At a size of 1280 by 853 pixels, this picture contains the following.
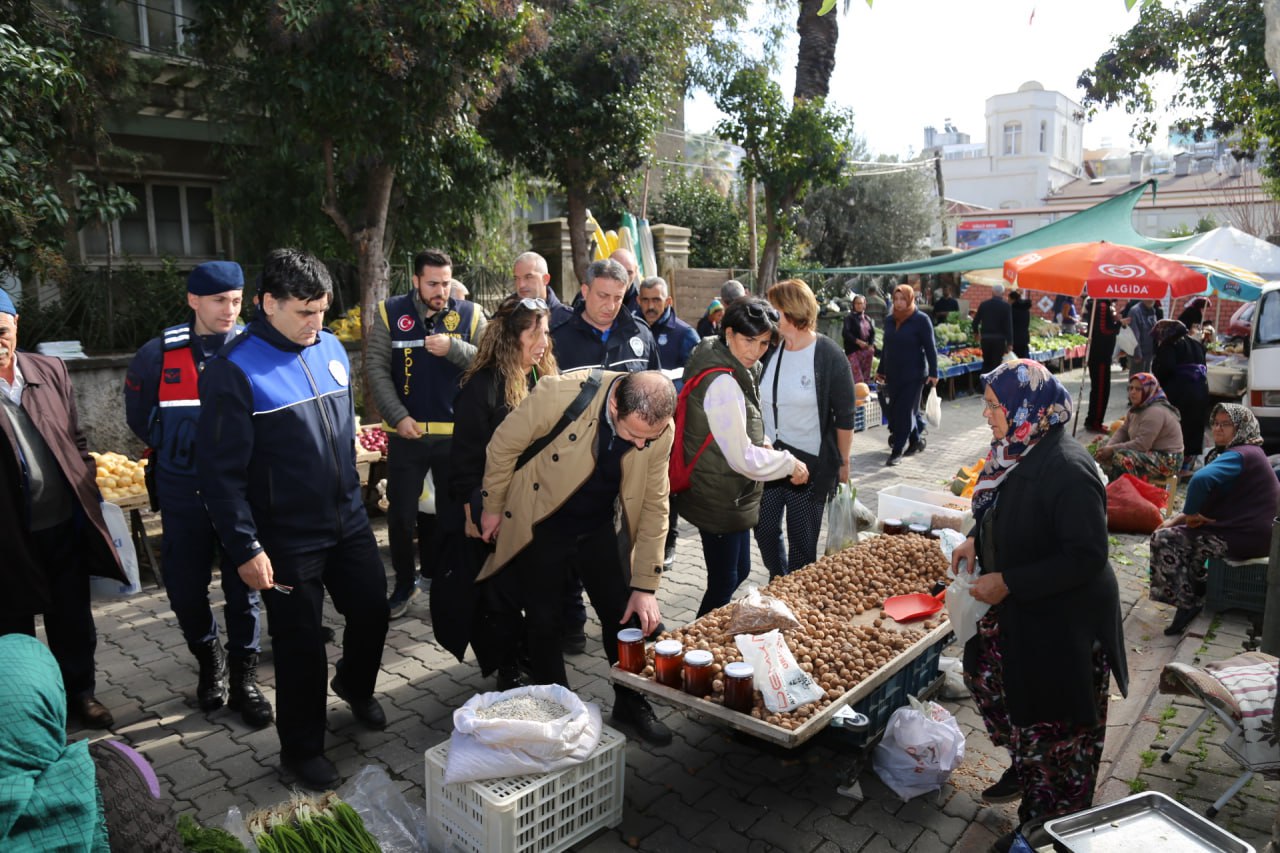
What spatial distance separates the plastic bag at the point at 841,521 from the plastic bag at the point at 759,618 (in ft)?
5.28

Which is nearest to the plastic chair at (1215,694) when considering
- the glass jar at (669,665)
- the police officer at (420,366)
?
the glass jar at (669,665)

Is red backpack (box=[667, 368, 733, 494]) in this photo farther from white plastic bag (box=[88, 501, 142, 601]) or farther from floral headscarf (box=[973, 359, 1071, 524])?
white plastic bag (box=[88, 501, 142, 601])

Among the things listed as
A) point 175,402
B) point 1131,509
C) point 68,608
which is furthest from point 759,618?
point 1131,509

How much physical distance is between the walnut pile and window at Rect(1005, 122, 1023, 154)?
206 ft

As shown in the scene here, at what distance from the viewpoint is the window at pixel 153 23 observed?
1209 cm

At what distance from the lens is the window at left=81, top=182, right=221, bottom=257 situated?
12.9m

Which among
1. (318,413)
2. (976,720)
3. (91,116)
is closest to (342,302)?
(91,116)

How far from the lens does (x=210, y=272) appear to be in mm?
A: 3848

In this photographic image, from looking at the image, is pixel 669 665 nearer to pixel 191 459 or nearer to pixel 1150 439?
pixel 191 459

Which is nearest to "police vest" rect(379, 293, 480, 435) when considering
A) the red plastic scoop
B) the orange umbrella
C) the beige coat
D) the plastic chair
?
the beige coat

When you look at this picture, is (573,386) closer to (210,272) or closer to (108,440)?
(210,272)

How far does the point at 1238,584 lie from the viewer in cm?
530

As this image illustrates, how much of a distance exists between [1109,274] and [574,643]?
7.26 metres

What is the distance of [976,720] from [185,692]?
3995 mm
